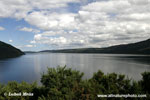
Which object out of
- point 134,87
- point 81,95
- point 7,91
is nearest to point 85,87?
point 81,95

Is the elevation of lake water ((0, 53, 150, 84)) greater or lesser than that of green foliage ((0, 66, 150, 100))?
lesser

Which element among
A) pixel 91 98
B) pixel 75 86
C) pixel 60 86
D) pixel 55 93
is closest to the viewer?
pixel 91 98

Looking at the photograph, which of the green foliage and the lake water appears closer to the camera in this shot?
the green foliage

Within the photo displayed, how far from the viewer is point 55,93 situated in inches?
683

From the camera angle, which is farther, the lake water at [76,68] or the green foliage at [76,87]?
the lake water at [76,68]

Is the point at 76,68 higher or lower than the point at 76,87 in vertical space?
lower

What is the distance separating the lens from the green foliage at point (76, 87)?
17.0 m

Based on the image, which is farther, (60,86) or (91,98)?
(60,86)

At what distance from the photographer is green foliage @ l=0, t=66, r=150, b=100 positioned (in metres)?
17.0

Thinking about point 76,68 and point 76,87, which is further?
point 76,68

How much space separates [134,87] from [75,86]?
8.34 metres

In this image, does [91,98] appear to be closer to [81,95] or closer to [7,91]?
[81,95]

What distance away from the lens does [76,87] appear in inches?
734

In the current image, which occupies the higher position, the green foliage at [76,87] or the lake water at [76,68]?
the green foliage at [76,87]
